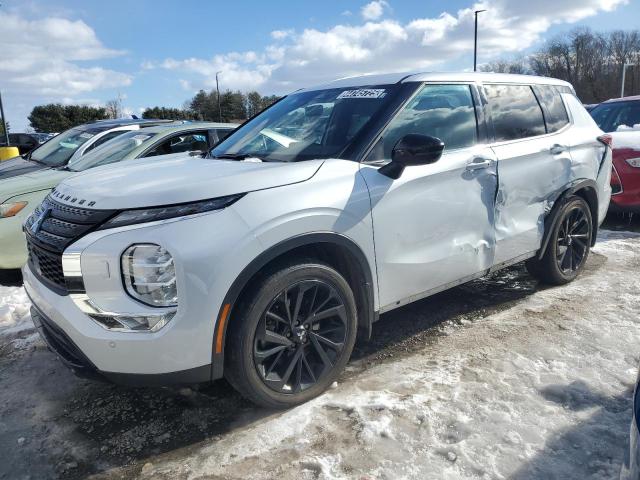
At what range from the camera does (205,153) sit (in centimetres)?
382

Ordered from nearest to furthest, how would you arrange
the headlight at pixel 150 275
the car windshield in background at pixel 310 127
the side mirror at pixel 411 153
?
the headlight at pixel 150 275, the side mirror at pixel 411 153, the car windshield in background at pixel 310 127

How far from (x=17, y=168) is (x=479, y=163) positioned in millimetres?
5986

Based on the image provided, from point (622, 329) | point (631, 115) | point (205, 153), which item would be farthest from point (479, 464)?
point (631, 115)

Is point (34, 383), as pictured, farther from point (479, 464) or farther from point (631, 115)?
point (631, 115)

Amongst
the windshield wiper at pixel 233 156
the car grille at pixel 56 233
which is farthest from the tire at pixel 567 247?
the car grille at pixel 56 233

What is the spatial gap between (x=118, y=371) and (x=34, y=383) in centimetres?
131

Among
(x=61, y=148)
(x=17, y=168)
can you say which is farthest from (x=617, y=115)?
(x=17, y=168)

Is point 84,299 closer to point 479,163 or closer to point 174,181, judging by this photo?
point 174,181

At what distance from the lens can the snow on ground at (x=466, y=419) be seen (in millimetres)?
2393

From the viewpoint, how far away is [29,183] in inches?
213

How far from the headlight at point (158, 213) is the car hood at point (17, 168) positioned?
454 cm

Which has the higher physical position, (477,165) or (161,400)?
(477,165)

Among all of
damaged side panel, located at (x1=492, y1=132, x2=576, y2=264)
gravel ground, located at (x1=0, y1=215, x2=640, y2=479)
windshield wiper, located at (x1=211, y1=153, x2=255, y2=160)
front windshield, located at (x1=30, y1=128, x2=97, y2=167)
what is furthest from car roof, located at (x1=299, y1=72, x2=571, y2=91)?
front windshield, located at (x1=30, y1=128, x2=97, y2=167)

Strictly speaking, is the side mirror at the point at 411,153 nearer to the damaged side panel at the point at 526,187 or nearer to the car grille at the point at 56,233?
the damaged side panel at the point at 526,187
